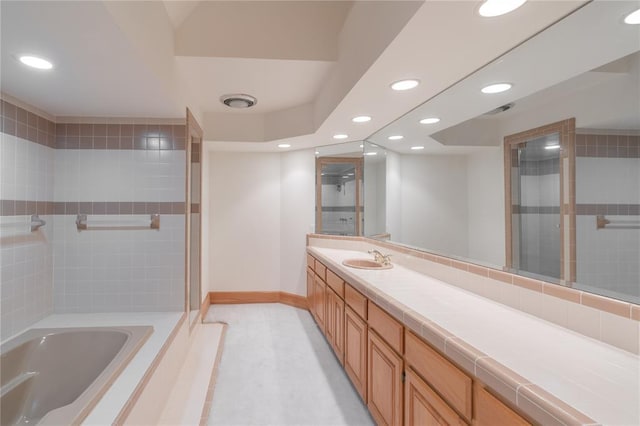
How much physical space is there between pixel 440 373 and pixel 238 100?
2.85 metres

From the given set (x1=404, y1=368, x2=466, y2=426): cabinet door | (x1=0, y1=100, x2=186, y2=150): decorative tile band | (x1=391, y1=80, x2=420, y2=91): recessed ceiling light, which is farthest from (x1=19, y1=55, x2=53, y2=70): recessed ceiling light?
(x1=404, y1=368, x2=466, y2=426): cabinet door

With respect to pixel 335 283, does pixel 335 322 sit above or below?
below

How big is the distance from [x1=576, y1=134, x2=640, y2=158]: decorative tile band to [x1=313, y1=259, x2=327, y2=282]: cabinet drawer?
2.26m

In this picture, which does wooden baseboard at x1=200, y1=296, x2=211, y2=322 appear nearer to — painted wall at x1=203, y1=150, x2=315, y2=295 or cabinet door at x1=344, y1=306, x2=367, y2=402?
painted wall at x1=203, y1=150, x2=315, y2=295

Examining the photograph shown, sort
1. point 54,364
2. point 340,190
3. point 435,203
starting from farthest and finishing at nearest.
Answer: point 340,190 < point 435,203 < point 54,364

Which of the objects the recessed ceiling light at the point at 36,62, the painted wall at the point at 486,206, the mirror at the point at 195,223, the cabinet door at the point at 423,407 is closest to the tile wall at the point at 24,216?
the recessed ceiling light at the point at 36,62

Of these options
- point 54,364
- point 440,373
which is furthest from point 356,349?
point 54,364

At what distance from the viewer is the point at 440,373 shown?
1.27m

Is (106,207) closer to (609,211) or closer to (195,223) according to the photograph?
(195,223)

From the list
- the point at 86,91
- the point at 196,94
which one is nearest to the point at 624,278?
the point at 86,91

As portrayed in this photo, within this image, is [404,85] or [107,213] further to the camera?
[107,213]

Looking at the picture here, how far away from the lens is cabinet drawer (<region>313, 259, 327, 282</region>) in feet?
10.4

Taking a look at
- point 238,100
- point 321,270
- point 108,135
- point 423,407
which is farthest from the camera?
point 321,270

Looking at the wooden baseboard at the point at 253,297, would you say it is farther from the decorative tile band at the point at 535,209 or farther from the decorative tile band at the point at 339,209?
the decorative tile band at the point at 535,209
